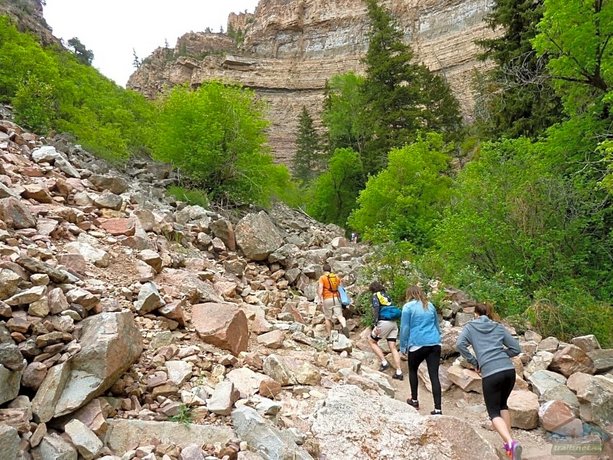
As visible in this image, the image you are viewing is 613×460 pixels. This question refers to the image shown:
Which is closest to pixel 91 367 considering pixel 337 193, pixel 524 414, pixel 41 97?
pixel 524 414

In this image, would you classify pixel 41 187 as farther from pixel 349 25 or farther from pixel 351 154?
pixel 349 25

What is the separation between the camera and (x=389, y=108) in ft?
87.8

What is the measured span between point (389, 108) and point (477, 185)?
16.2 m

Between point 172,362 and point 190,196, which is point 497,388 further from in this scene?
point 190,196

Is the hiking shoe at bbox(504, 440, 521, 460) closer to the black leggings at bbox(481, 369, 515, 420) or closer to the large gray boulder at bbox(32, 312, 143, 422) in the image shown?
the black leggings at bbox(481, 369, 515, 420)

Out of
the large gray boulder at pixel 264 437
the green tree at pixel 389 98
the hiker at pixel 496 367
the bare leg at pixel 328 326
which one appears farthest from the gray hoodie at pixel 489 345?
the green tree at pixel 389 98

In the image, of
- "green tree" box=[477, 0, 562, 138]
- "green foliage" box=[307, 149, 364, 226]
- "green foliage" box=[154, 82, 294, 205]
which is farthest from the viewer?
"green foliage" box=[307, 149, 364, 226]

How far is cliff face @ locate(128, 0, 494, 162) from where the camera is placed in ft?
198

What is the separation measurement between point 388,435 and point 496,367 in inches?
52.9

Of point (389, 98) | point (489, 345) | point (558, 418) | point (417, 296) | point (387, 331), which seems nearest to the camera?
point (489, 345)

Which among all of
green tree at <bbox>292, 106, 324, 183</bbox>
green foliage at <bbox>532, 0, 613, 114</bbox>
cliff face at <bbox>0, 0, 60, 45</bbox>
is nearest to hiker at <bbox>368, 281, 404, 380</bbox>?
green foliage at <bbox>532, 0, 613, 114</bbox>

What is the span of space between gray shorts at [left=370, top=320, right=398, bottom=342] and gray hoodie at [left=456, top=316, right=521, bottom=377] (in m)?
2.28

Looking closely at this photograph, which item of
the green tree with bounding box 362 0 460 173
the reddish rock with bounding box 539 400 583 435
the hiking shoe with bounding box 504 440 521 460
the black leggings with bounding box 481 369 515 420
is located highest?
the green tree with bounding box 362 0 460 173

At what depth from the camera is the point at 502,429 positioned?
4.37 metres
